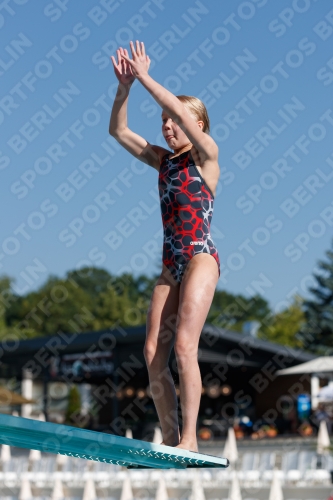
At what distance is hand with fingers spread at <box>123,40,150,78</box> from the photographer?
169 inches

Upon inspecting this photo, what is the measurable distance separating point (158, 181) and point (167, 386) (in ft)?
3.79

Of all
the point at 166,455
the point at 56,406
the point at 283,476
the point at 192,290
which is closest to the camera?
the point at 166,455

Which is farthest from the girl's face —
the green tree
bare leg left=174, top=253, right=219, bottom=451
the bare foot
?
the green tree

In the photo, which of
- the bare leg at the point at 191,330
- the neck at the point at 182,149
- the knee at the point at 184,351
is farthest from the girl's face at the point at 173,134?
the knee at the point at 184,351

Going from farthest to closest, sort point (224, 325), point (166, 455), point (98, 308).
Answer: point (224, 325) < point (98, 308) < point (166, 455)

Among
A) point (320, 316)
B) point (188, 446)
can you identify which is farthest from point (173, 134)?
point (320, 316)

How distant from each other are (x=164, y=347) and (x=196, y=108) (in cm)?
135

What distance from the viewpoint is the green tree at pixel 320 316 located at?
61.8 m

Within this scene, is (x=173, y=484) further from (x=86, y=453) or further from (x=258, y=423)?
(x=258, y=423)

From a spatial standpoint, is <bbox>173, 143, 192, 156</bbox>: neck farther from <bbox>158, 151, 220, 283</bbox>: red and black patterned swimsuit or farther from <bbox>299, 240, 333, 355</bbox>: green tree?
<bbox>299, 240, 333, 355</bbox>: green tree

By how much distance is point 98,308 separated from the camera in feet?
265

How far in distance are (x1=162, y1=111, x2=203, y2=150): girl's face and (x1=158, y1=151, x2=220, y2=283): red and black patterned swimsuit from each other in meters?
0.11

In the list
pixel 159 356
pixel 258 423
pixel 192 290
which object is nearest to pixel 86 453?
pixel 159 356

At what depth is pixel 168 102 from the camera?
4.25 m
